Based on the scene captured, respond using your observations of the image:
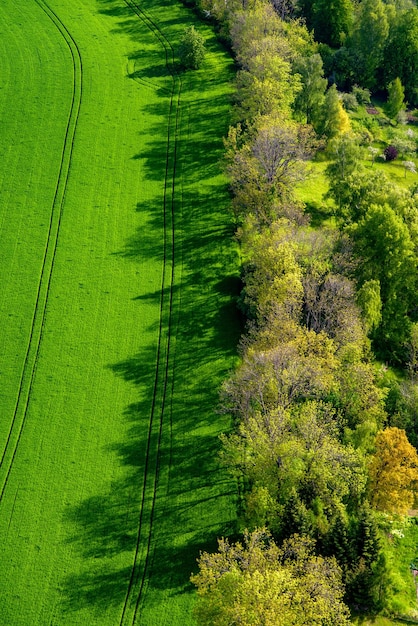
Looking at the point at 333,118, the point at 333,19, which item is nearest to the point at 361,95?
the point at 333,19

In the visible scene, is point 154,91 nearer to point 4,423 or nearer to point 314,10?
point 314,10

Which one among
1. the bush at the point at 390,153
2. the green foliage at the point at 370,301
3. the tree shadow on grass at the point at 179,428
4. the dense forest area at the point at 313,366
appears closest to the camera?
the dense forest area at the point at 313,366

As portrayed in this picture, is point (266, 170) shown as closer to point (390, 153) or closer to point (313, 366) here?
point (313, 366)

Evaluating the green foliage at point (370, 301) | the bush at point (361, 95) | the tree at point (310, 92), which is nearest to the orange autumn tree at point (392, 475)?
the green foliage at point (370, 301)

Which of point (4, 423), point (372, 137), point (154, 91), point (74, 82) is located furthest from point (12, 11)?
point (4, 423)

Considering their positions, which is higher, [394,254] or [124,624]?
[394,254]

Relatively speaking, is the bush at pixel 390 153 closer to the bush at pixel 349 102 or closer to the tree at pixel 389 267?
the bush at pixel 349 102
